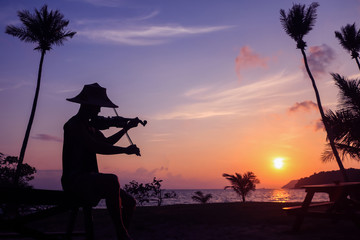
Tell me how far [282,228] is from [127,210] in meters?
4.88

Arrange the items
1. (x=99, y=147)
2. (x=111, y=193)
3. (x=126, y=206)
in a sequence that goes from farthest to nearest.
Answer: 1. (x=126, y=206)
2. (x=99, y=147)
3. (x=111, y=193)

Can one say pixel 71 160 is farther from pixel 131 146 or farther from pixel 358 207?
pixel 358 207

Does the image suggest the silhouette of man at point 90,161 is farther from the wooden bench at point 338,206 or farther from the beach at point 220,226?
the wooden bench at point 338,206

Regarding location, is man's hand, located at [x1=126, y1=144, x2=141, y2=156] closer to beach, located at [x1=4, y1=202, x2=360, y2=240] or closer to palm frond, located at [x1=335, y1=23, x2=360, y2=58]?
beach, located at [x1=4, y1=202, x2=360, y2=240]

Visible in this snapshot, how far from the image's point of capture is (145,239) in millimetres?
7102

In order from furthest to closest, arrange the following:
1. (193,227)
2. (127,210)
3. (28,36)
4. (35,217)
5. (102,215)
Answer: (28,36)
(102,215)
(193,227)
(127,210)
(35,217)

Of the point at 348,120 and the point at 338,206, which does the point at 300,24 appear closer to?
the point at 348,120

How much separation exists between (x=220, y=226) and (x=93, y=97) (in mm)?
5601

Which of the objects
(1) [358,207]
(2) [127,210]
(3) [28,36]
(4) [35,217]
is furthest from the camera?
(3) [28,36]

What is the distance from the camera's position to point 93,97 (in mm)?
4055

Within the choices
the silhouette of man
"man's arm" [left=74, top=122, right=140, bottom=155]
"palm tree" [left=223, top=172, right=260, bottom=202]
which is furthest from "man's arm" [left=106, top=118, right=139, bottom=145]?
"palm tree" [left=223, top=172, right=260, bottom=202]

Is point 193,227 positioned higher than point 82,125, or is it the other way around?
point 82,125

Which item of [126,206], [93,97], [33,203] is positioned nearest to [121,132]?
[93,97]

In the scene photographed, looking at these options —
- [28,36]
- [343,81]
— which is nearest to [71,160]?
[343,81]
